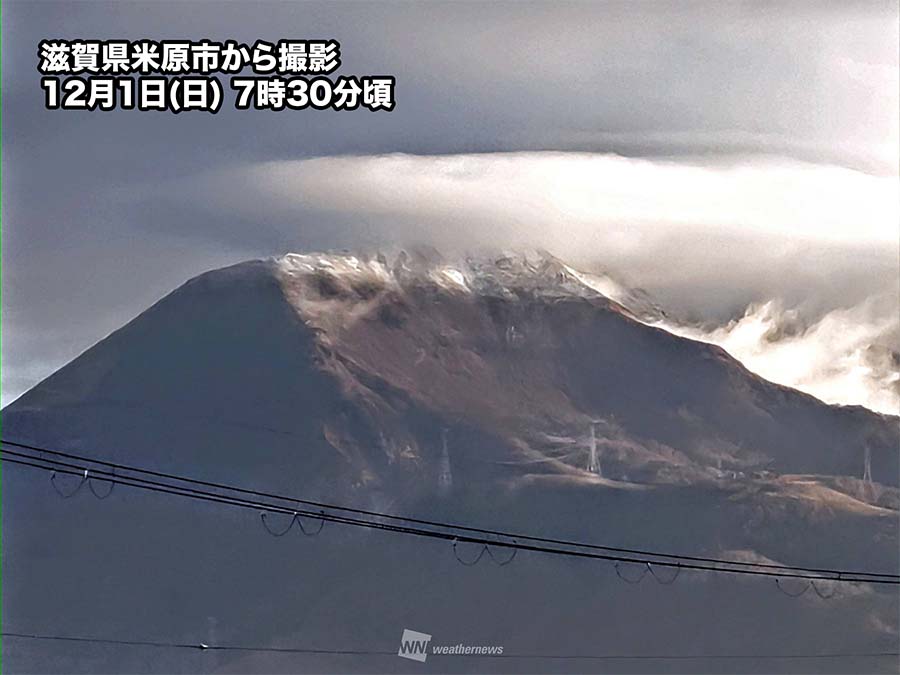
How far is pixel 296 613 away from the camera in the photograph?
129m

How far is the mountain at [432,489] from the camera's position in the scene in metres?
125

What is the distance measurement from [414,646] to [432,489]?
13.8 metres

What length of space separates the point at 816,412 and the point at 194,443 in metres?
60.4

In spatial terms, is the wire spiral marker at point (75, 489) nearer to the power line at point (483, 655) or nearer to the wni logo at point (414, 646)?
the power line at point (483, 655)

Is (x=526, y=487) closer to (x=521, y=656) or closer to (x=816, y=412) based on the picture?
(x=521, y=656)

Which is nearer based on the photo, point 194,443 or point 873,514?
point 873,514

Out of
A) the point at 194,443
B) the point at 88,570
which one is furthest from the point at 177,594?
the point at 194,443

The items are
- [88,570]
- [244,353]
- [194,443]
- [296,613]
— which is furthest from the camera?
[244,353]

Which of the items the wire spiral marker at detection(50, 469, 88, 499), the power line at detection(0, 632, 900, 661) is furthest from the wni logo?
the wire spiral marker at detection(50, 469, 88, 499)

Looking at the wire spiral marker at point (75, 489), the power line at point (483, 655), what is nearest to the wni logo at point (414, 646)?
the power line at point (483, 655)

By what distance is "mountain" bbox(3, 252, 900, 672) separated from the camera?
12512 centimetres

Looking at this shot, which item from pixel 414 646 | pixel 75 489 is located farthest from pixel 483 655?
pixel 75 489

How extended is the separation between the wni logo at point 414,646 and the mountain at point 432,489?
86.1 inches

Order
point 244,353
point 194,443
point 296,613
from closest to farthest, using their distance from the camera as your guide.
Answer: point 296,613
point 194,443
point 244,353
